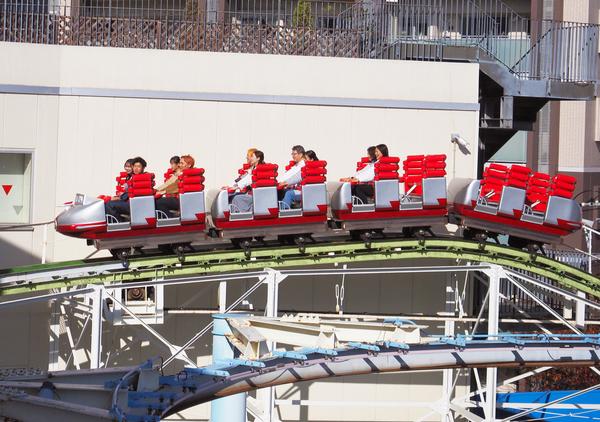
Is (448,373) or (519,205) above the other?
(519,205)

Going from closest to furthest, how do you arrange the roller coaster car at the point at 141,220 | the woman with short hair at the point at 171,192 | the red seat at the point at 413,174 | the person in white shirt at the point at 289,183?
the roller coaster car at the point at 141,220
the woman with short hair at the point at 171,192
the person in white shirt at the point at 289,183
the red seat at the point at 413,174

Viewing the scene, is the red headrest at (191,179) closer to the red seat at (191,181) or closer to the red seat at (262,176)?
the red seat at (191,181)

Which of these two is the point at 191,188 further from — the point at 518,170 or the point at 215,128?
the point at 518,170

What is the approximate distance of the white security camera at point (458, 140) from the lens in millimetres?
25766

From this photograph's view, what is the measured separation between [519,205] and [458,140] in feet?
10.7

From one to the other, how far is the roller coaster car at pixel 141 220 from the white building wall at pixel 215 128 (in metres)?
3.15

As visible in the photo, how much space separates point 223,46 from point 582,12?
21.0 metres

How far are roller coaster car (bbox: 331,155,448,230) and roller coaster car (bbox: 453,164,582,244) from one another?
497 millimetres

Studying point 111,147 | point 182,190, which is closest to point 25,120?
point 111,147

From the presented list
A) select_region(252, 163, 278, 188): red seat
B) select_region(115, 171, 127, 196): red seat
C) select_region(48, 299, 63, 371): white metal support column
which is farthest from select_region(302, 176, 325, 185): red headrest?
select_region(48, 299, 63, 371): white metal support column

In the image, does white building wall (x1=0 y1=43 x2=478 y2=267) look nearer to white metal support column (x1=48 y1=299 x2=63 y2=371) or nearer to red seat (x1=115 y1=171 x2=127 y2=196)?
white metal support column (x1=48 y1=299 x2=63 y2=371)

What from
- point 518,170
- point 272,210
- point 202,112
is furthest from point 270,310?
point 202,112

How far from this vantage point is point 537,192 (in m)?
23.2

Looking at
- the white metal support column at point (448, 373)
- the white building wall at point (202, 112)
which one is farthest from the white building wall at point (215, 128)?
the white metal support column at point (448, 373)
